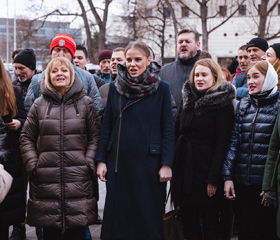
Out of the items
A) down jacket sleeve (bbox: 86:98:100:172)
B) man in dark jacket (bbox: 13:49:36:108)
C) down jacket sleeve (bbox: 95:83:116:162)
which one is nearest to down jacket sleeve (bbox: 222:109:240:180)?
down jacket sleeve (bbox: 95:83:116:162)

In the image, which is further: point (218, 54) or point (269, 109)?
point (218, 54)

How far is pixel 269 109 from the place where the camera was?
4602 mm

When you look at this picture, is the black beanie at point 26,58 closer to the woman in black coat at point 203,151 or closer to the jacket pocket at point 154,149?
the woman in black coat at point 203,151

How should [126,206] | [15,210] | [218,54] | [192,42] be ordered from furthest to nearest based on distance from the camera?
[218,54], [192,42], [15,210], [126,206]

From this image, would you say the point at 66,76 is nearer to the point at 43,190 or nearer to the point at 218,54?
the point at 43,190

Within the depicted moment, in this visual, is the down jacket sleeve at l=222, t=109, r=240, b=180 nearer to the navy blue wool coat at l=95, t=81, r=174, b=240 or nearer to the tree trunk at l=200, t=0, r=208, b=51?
the navy blue wool coat at l=95, t=81, r=174, b=240

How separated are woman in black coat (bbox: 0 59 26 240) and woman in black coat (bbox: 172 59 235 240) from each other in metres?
1.67

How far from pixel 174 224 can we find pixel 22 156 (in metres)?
1.73

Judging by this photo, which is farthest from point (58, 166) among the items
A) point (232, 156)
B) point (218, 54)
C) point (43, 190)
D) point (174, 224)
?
point (218, 54)

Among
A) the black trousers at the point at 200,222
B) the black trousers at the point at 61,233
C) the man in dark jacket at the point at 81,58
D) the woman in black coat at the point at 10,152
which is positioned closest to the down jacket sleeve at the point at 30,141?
the woman in black coat at the point at 10,152

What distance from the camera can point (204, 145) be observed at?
4.85 metres

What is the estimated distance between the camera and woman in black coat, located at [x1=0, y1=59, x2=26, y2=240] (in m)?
4.71

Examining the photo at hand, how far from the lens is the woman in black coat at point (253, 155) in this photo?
4543mm

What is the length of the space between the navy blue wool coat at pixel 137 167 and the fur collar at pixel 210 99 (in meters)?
0.39
